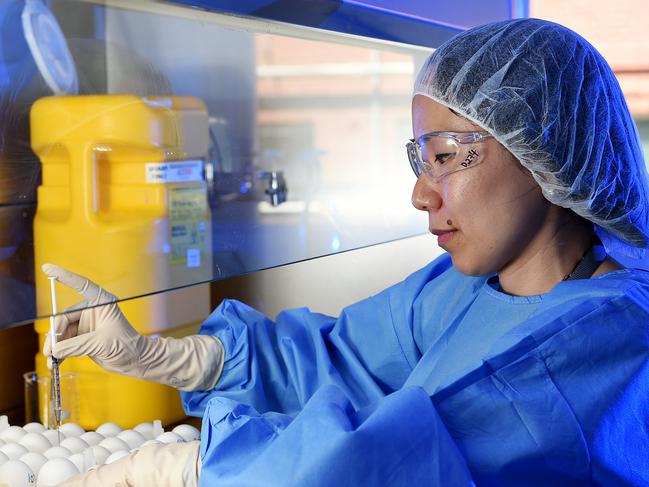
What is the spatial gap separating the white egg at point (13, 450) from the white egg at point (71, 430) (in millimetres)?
105

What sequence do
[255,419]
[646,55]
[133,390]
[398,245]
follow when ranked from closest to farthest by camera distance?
1. [255,419]
2. [133,390]
3. [398,245]
4. [646,55]

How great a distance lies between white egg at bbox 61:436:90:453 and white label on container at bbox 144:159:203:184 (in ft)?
1.57

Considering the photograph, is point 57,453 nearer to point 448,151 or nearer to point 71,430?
point 71,430

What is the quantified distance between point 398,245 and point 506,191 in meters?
1.18

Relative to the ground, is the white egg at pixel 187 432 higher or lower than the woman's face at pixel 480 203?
lower

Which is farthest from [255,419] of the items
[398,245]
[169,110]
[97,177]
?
[398,245]

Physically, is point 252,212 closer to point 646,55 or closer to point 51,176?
point 51,176

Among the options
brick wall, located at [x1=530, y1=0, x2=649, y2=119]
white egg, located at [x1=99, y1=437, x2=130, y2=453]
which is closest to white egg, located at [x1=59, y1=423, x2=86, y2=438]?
white egg, located at [x1=99, y1=437, x2=130, y2=453]

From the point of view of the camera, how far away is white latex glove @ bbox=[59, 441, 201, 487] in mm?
1021

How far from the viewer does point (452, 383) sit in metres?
0.96

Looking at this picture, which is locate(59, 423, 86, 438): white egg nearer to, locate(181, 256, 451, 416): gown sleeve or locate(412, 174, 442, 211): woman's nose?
locate(181, 256, 451, 416): gown sleeve

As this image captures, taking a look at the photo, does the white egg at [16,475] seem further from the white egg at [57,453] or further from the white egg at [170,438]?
the white egg at [170,438]

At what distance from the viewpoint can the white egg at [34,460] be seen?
4.15 ft

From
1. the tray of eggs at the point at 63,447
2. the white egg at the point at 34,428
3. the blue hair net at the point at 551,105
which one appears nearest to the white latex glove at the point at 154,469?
the tray of eggs at the point at 63,447
